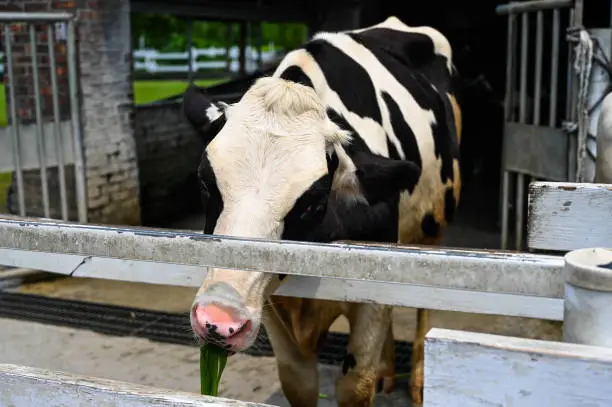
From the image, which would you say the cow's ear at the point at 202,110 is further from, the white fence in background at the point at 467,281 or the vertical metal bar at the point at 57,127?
the vertical metal bar at the point at 57,127

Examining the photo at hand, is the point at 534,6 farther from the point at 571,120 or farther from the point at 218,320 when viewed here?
the point at 218,320

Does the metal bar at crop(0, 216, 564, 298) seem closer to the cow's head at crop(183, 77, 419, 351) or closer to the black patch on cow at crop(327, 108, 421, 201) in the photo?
the cow's head at crop(183, 77, 419, 351)

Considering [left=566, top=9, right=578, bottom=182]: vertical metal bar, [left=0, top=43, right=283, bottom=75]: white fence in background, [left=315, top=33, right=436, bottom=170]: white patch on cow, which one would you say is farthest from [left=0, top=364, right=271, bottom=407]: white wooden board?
[left=0, top=43, right=283, bottom=75]: white fence in background

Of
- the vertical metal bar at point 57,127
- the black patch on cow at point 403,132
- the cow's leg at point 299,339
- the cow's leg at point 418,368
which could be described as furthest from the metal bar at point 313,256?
the vertical metal bar at point 57,127

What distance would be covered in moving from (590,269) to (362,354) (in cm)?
215

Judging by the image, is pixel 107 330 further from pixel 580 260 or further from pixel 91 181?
pixel 580 260

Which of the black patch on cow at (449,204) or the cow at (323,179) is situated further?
the black patch on cow at (449,204)

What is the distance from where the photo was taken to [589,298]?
97cm

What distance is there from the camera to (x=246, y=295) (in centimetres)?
199

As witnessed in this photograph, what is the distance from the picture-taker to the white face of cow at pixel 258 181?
6.29 ft

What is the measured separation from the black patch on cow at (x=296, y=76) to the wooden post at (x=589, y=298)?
1998 mm

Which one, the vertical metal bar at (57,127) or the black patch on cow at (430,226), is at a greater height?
the vertical metal bar at (57,127)

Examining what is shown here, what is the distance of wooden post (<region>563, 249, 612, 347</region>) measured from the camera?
0.95 metres

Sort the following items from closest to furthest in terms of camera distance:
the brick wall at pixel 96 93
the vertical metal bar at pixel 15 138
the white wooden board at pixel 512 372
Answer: the white wooden board at pixel 512 372 → the vertical metal bar at pixel 15 138 → the brick wall at pixel 96 93
